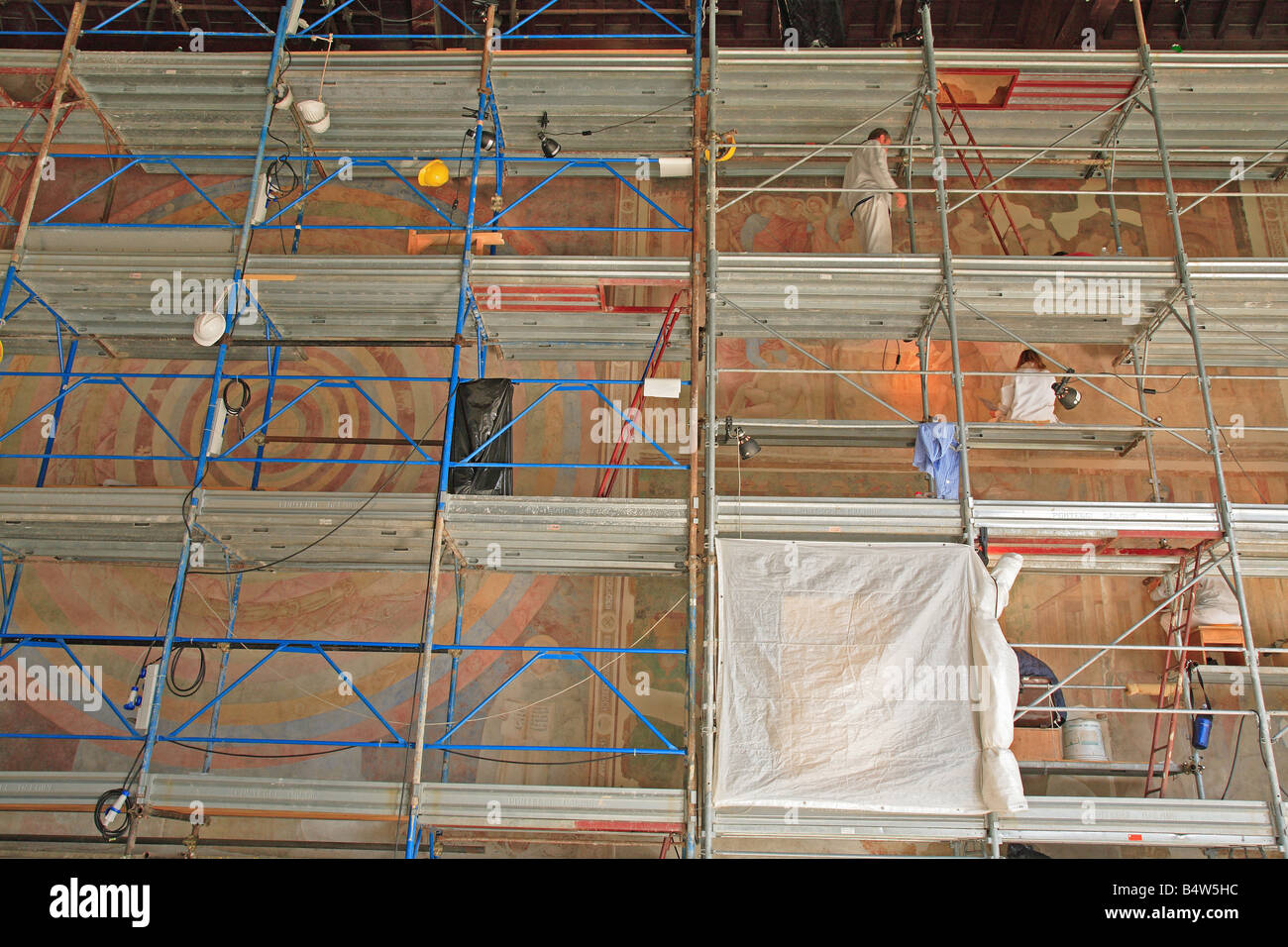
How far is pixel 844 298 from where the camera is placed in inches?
347

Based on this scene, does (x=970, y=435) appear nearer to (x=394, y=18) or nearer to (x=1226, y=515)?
(x=1226, y=515)

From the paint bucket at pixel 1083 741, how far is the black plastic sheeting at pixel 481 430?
18.1 ft

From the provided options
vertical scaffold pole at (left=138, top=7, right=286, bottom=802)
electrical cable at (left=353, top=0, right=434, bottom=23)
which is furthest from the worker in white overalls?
vertical scaffold pole at (left=138, top=7, right=286, bottom=802)

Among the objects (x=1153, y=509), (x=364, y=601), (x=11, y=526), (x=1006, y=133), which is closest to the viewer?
(x=1153, y=509)

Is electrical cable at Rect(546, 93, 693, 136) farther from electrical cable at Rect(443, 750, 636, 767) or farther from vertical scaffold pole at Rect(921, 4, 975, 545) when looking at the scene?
electrical cable at Rect(443, 750, 636, 767)

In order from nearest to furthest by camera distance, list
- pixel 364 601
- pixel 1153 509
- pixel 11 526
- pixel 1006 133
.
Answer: pixel 1153 509, pixel 11 526, pixel 364 601, pixel 1006 133

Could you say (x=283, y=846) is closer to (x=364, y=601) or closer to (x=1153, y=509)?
(x=364, y=601)

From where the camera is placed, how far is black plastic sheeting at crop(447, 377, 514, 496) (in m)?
8.34

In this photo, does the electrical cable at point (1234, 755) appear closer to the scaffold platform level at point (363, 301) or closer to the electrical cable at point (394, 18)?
the scaffold platform level at point (363, 301)

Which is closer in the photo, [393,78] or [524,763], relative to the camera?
[524,763]

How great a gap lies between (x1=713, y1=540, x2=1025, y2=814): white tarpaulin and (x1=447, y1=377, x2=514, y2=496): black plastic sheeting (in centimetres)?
222

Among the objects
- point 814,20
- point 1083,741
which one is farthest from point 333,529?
point 814,20

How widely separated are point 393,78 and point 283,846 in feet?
25.0

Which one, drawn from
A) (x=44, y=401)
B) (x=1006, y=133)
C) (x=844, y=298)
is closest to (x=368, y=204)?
(x=44, y=401)
